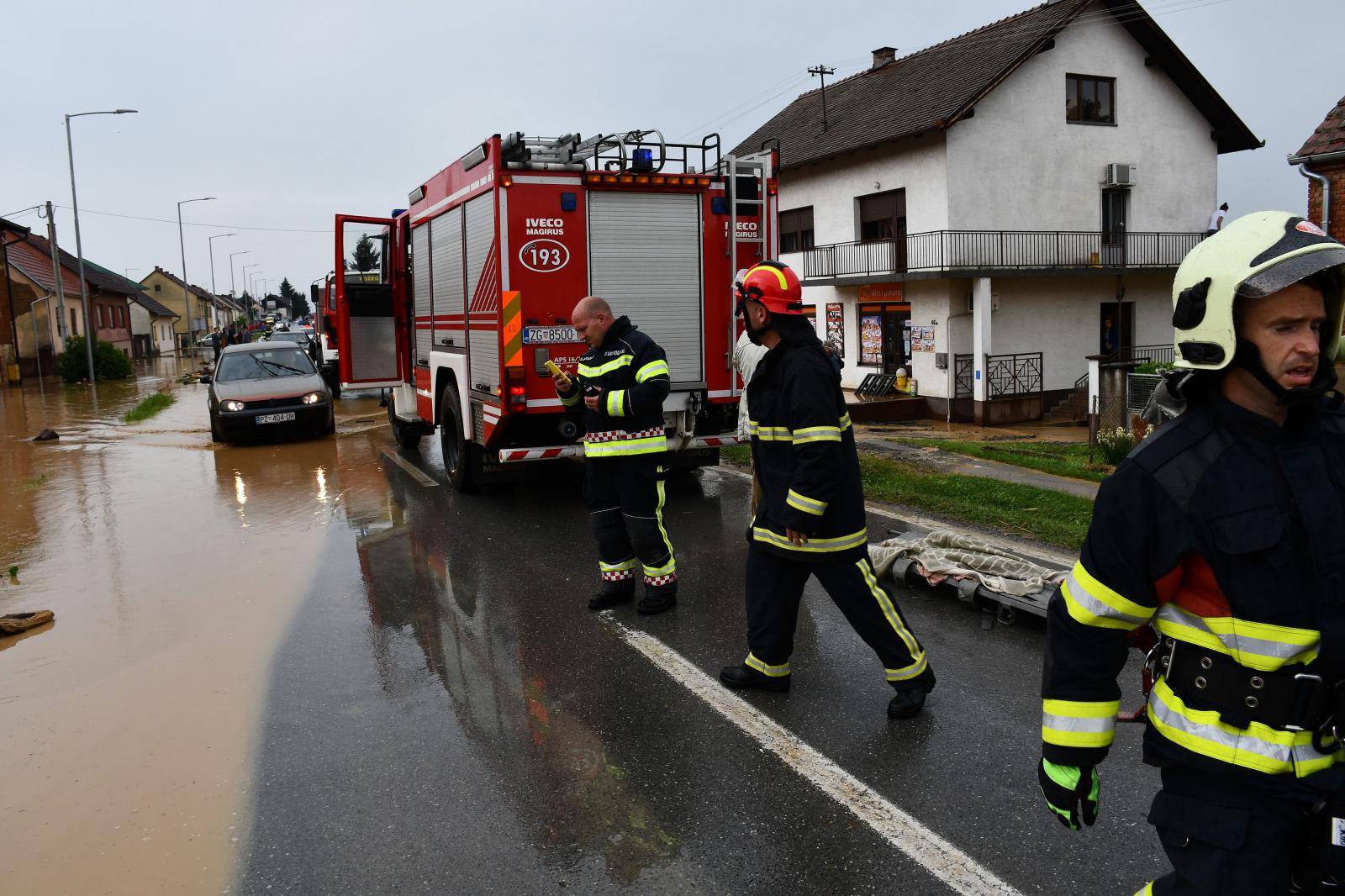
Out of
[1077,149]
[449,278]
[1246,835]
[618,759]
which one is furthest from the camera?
[1077,149]

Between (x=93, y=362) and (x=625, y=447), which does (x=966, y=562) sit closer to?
(x=625, y=447)

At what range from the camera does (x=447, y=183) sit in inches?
408

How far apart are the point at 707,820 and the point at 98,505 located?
9664 millimetres

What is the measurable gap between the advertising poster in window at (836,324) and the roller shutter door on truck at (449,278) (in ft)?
63.9

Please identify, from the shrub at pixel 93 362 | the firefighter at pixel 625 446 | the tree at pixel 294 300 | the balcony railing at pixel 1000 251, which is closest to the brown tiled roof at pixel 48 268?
the shrub at pixel 93 362

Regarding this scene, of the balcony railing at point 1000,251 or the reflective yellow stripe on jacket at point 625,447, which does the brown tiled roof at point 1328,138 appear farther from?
the reflective yellow stripe on jacket at point 625,447

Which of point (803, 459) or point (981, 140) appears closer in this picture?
point (803, 459)

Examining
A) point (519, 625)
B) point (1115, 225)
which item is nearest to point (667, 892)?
point (519, 625)

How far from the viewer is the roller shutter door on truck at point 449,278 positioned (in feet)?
33.1

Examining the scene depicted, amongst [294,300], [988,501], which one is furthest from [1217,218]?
[294,300]

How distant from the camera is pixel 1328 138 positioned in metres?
15.1

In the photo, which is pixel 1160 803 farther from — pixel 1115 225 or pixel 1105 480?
pixel 1115 225

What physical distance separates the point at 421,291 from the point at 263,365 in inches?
254

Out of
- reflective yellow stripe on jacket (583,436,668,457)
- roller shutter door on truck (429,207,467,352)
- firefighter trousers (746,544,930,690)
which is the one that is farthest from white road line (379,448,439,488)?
firefighter trousers (746,544,930,690)
